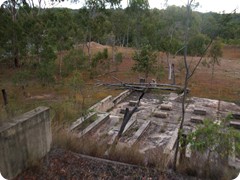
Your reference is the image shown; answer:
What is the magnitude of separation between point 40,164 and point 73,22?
16.0 metres

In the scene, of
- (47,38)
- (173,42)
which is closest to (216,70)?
(173,42)

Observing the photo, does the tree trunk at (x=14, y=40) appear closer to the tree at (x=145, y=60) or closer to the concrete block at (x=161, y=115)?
the tree at (x=145, y=60)

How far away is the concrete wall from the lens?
288 cm

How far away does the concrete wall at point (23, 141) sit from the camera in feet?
9.43

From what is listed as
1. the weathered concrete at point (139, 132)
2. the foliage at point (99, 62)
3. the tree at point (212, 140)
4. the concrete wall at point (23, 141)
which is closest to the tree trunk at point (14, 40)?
the foliage at point (99, 62)

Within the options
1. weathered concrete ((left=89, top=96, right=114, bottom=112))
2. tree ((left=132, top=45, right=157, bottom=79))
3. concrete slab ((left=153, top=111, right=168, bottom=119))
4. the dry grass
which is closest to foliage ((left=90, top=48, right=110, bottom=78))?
tree ((left=132, top=45, right=157, bottom=79))

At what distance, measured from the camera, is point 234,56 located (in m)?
28.9

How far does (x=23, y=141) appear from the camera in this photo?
125 inches

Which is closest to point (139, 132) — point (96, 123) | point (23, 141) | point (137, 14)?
point (96, 123)

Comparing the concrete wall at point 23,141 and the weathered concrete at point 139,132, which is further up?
the concrete wall at point 23,141

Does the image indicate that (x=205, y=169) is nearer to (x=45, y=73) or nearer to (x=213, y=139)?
(x=213, y=139)

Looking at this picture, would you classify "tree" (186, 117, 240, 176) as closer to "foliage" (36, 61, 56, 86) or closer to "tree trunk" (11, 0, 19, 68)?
"foliage" (36, 61, 56, 86)

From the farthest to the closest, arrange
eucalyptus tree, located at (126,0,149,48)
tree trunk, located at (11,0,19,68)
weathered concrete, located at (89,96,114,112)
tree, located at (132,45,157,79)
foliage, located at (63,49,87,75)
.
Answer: eucalyptus tree, located at (126,0,149,48), foliage, located at (63,49,87,75), tree trunk, located at (11,0,19,68), tree, located at (132,45,157,79), weathered concrete, located at (89,96,114,112)

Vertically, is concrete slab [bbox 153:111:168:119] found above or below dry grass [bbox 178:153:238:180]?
below
